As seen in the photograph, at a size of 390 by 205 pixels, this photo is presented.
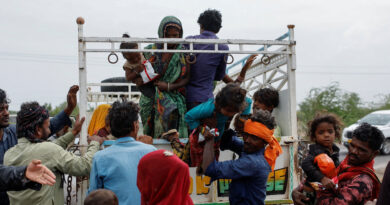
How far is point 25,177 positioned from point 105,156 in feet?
1.79

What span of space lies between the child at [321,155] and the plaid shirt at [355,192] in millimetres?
82

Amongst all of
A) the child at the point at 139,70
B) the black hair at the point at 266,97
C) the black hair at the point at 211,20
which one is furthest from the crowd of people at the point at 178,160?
the black hair at the point at 211,20

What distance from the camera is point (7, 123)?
3.02m

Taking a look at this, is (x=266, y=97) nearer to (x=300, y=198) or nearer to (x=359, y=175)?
(x=300, y=198)

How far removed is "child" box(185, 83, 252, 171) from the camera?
2396mm

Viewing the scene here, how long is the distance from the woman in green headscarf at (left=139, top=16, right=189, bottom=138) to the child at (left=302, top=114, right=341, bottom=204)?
131 cm

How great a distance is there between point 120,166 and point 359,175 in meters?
1.59

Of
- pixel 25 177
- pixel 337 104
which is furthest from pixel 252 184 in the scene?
pixel 337 104

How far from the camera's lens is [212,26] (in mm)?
3727

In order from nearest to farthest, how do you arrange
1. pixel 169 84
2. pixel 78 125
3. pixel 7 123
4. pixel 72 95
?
pixel 7 123 < pixel 78 125 < pixel 72 95 < pixel 169 84

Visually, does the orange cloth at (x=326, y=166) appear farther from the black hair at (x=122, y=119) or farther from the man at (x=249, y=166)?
the black hair at (x=122, y=119)

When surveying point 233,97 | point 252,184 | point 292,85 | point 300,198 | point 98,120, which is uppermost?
point 292,85

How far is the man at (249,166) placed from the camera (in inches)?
98.0

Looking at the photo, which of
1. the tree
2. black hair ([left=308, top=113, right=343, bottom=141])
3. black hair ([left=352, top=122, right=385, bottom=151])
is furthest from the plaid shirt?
the tree
